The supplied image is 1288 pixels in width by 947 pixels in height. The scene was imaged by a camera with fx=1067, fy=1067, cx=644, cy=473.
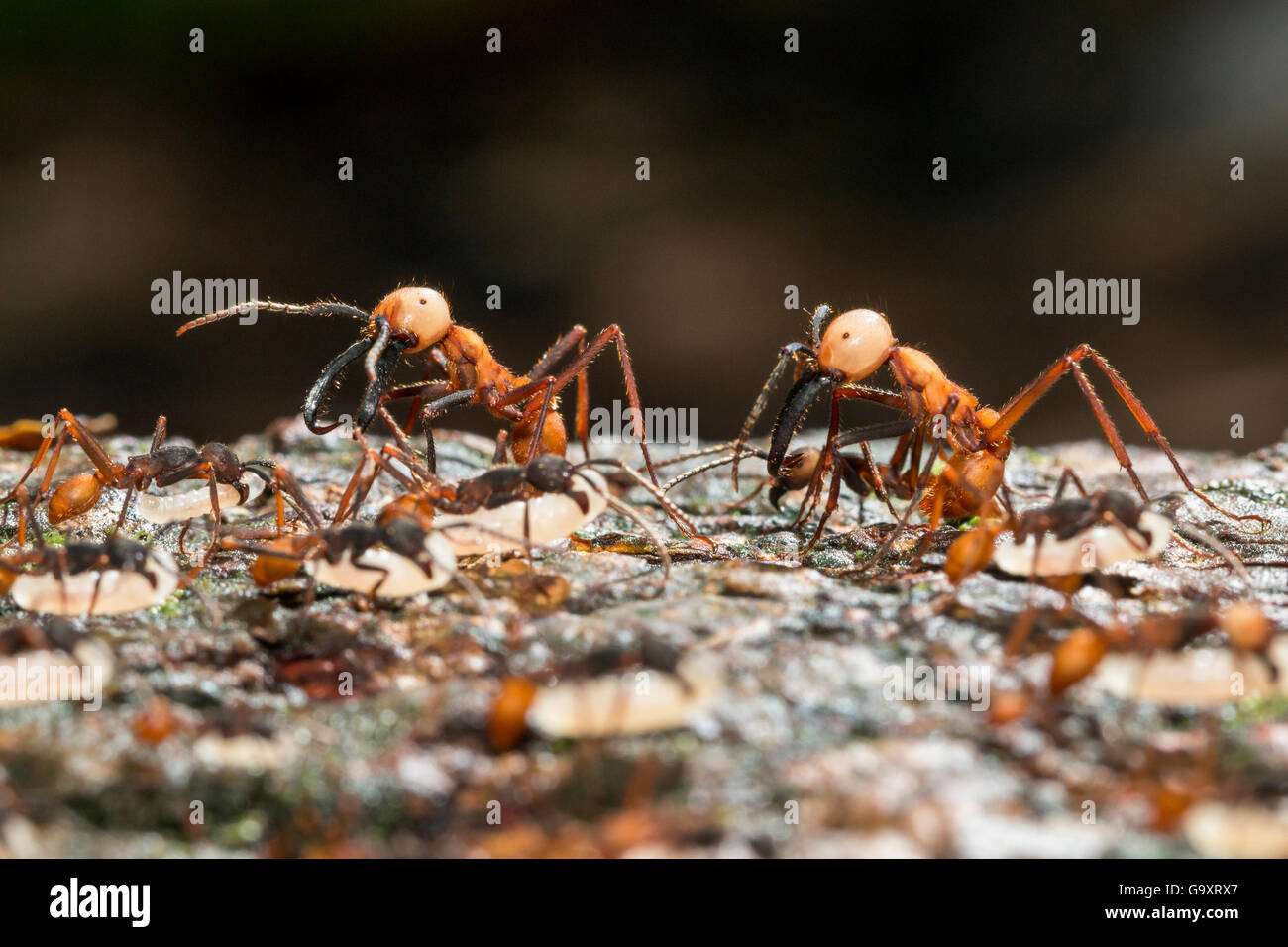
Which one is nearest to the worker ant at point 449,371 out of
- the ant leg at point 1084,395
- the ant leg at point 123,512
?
the ant leg at point 123,512

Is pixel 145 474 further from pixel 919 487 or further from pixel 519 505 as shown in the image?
pixel 919 487

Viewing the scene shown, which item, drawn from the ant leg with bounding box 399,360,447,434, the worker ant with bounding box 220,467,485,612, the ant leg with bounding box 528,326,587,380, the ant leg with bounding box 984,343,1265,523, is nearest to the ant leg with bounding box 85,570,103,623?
the worker ant with bounding box 220,467,485,612

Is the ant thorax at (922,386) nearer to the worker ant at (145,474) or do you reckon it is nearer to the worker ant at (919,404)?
the worker ant at (919,404)

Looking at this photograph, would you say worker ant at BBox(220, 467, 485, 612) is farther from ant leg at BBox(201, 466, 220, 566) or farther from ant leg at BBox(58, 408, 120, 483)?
ant leg at BBox(58, 408, 120, 483)

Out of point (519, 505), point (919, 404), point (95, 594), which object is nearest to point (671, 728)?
point (519, 505)

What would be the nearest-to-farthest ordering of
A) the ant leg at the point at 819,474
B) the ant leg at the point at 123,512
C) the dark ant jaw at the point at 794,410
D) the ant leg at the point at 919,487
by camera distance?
1. the ant leg at the point at 919,487
2. the ant leg at the point at 123,512
3. the ant leg at the point at 819,474
4. the dark ant jaw at the point at 794,410
